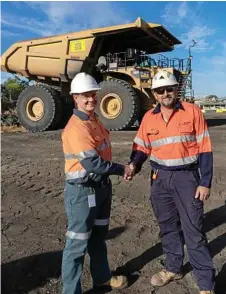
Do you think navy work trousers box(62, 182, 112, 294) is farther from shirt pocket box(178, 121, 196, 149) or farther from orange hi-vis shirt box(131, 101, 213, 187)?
shirt pocket box(178, 121, 196, 149)

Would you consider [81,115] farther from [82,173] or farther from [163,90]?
[163,90]

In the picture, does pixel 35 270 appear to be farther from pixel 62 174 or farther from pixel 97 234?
pixel 62 174

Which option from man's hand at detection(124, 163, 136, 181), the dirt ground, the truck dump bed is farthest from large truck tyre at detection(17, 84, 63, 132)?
man's hand at detection(124, 163, 136, 181)

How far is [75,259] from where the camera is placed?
2881mm

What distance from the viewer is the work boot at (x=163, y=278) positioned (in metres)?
3.20

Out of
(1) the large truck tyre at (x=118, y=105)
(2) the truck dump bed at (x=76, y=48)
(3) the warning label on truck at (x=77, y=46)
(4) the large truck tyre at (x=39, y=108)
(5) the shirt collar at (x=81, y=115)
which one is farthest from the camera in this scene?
(4) the large truck tyre at (x=39, y=108)

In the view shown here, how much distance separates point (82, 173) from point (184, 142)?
85cm

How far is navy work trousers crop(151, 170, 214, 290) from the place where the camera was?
3002 millimetres

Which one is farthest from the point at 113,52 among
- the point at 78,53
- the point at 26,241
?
the point at 26,241

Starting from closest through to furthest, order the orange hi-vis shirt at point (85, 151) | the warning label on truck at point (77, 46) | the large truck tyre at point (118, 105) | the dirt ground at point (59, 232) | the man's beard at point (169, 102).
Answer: the orange hi-vis shirt at point (85, 151) → the man's beard at point (169, 102) → the dirt ground at point (59, 232) → the large truck tyre at point (118, 105) → the warning label on truck at point (77, 46)

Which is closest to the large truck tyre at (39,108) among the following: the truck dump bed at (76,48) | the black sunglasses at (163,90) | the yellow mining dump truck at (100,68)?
the yellow mining dump truck at (100,68)

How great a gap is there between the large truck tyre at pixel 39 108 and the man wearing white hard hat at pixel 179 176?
379 inches

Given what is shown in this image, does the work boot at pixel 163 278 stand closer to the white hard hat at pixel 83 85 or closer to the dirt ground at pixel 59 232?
the dirt ground at pixel 59 232

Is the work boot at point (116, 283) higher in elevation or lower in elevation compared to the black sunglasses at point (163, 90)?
lower
